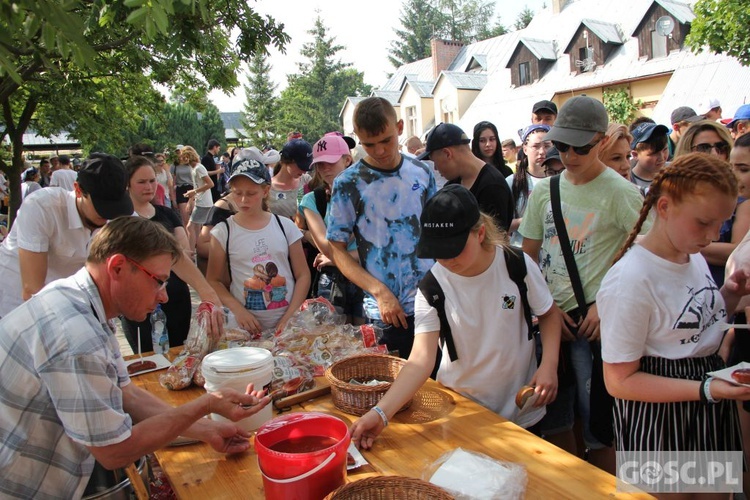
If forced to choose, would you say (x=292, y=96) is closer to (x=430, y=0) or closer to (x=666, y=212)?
(x=430, y=0)

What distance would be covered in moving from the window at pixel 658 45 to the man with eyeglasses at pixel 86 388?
22888 millimetres

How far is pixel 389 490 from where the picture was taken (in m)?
1.31

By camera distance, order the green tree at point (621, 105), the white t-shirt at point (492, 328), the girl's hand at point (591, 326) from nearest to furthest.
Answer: the white t-shirt at point (492, 328) < the girl's hand at point (591, 326) < the green tree at point (621, 105)

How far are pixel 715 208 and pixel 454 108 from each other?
1168 inches

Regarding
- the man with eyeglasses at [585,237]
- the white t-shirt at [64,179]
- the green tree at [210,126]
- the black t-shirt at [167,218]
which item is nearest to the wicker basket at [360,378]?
the man with eyeglasses at [585,237]

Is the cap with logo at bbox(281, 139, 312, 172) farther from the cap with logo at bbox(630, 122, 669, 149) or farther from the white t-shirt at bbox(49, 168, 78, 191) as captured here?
the white t-shirt at bbox(49, 168, 78, 191)

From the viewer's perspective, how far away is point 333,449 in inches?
52.8

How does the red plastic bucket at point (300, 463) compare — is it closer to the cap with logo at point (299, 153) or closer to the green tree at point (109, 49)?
the green tree at point (109, 49)

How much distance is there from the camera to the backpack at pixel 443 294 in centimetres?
208

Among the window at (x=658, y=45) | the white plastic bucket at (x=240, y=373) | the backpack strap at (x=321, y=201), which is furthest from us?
the window at (x=658, y=45)

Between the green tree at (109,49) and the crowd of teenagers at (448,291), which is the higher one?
the green tree at (109,49)

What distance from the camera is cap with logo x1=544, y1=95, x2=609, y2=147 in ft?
8.05

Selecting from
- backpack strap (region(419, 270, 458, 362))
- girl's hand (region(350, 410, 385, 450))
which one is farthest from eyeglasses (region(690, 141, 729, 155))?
girl's hand (region(350, 410, 385, 450))

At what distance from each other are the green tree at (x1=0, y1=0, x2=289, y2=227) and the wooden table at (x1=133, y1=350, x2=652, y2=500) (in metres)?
1.31
